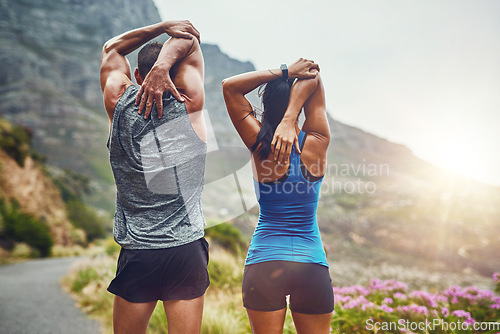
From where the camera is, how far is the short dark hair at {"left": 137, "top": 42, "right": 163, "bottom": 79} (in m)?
1.58

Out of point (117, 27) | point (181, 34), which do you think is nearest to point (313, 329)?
point (181, 34)

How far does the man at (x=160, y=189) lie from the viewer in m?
1.35

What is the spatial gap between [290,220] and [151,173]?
2.47ft

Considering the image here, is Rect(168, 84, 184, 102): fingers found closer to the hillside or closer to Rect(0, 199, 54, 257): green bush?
the hillside

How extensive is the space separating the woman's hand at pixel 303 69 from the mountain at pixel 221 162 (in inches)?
27.8

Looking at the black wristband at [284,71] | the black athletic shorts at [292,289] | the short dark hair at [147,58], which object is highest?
the short dark hair at [147,58]

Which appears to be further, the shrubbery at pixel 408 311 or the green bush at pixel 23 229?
the green bush at pixel 23 229

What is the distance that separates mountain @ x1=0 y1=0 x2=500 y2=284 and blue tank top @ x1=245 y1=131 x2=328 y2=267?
19.7 inches

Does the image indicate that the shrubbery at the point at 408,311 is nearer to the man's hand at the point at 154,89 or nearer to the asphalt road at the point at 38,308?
the man's hand at the point at 154,89

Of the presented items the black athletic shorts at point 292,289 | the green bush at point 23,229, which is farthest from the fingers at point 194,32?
the green bush at point 23,229

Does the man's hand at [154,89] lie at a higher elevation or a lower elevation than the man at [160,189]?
higher

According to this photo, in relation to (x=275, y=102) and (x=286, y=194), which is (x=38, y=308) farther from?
(x=275, y=102)

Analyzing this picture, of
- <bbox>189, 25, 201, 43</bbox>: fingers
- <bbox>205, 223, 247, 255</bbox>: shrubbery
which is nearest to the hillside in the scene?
<bbox>205, 223, 247, 255</bbox>: shrubbery

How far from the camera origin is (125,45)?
1612mm
